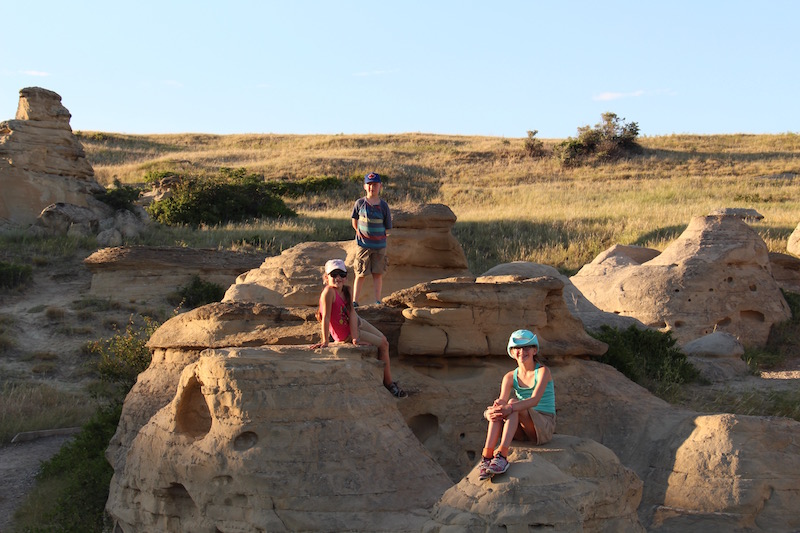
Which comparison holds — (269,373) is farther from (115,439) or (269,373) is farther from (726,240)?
(726,240)

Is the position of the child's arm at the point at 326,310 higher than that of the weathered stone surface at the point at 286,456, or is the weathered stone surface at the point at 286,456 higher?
the child's arm at the point at 326,310

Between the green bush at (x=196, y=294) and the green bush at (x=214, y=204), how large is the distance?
29.9ft

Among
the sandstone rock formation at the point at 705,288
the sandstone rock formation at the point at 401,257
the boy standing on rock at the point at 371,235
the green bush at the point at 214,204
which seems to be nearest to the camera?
the boy standing on rock at the point at 371,235

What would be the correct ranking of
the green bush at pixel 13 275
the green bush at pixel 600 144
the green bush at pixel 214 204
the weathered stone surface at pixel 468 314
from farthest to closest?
the green bush at pixel 600 144 → the green bush at pixel 214 204 → the green bush at pixel 13 275 → the weathered stone surface at pixel 468 314

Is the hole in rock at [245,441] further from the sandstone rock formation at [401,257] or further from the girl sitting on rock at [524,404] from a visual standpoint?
the sandstone rock formation at [401,257]

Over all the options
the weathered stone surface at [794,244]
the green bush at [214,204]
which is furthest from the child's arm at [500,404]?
the green bush at [214,204]

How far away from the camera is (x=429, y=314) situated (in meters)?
9.20

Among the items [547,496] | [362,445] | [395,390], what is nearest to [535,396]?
[547,496]

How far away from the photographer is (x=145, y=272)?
19594mm

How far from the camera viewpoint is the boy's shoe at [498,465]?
6.46m

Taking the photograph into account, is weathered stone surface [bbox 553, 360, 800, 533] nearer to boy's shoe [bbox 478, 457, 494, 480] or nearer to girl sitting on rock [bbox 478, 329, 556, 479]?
girl sitting on rock [bbox 478, 329, 556, 479]

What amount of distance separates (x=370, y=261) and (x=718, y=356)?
283 inches

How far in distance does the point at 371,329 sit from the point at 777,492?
3.81 meters

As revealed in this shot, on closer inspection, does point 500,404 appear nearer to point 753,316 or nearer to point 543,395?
point 543,395
